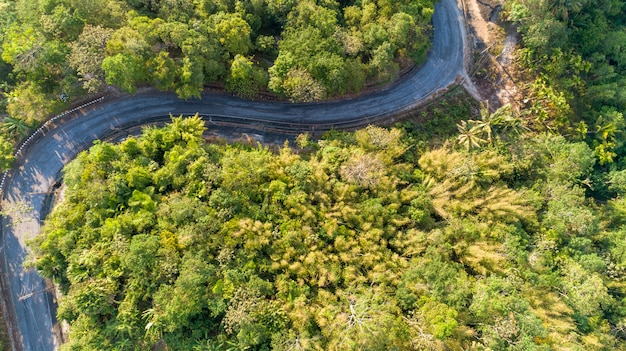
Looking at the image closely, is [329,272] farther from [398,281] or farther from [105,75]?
[105,75]

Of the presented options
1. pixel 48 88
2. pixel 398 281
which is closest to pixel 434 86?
pixel 398 281

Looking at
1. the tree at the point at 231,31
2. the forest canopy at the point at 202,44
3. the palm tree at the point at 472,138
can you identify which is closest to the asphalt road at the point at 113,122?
the forest canopy at the point at 202,44

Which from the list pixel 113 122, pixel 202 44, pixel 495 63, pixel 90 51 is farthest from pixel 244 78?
pixel 495 63

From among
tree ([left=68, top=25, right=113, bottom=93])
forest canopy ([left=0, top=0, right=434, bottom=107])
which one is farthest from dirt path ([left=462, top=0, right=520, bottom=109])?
tree ([left=68, top=25, right=113, bottom=93])

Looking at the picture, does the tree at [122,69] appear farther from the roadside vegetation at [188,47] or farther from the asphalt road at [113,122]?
the asphalt road at [113,122]

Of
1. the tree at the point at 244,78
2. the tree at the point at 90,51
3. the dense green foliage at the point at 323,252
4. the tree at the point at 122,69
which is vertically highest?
the tree at the point at 90,51

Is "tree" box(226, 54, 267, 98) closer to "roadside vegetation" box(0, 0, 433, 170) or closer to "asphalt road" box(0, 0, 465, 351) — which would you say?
"roadside vegetation" box(0, 0, 433, 170)
